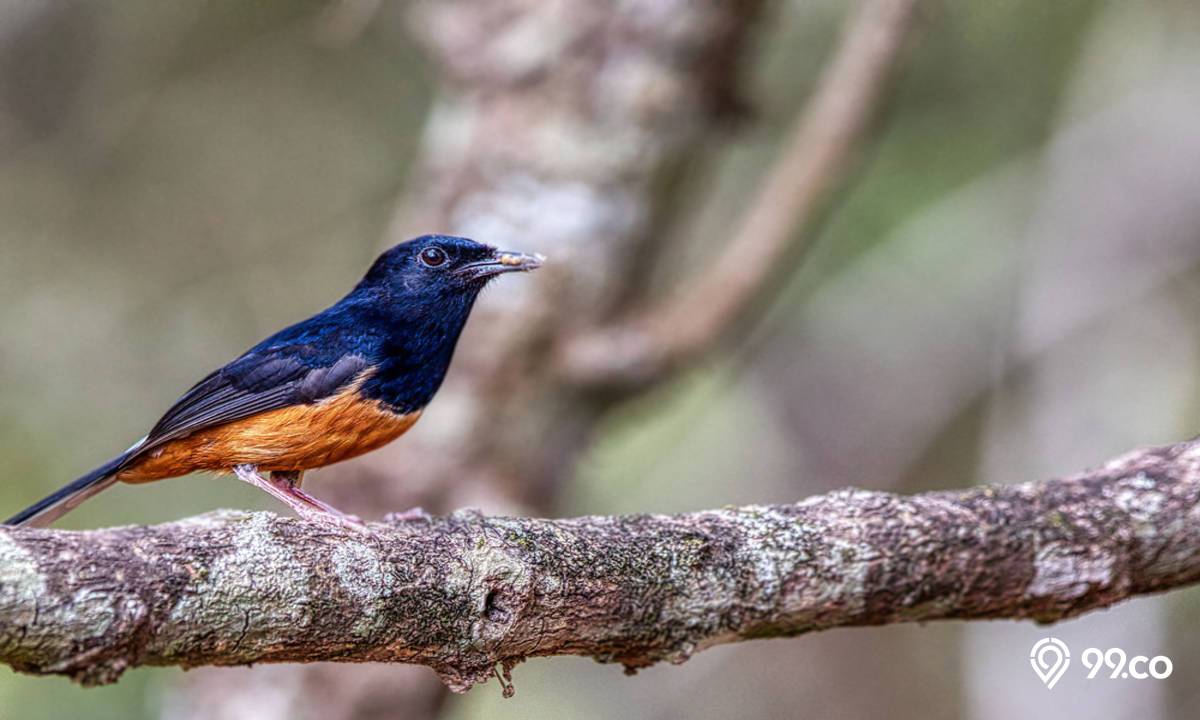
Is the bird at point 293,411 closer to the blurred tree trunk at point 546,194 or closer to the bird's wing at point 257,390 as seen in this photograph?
the bird's wing at point 257,390

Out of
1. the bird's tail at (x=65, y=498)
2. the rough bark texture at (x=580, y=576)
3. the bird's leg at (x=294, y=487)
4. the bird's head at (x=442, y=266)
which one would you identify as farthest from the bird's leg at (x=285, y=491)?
the bird's head at (x=442, y=266)

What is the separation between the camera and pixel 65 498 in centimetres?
398

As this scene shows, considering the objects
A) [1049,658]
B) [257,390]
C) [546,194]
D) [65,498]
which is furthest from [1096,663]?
[65,498]

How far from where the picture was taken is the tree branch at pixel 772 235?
626 cm

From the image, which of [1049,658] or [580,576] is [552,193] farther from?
[580,576]

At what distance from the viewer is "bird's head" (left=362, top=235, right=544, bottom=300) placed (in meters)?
4.74

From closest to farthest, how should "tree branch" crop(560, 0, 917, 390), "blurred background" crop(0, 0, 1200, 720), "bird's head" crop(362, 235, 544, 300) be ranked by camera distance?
"bird's head" crop(362, 235, 544, 300) < "tree branch" crop(560, 0, 917, 390) < "blurred background" crop(0, 0, 1200, 720)

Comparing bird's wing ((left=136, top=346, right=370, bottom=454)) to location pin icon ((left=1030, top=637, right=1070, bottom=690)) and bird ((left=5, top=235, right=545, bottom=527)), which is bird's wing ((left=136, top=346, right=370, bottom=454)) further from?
location pin icon ((left=1030, top=637, right=1070, bottom=690))

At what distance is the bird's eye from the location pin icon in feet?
9.28

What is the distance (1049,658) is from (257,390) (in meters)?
3.60

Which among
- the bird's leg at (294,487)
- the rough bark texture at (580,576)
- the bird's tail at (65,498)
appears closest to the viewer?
the rough bark texture at (580,576)

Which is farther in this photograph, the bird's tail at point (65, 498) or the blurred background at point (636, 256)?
the blurred background at point (636, 256)

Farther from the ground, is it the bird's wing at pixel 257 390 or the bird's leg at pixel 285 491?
the bird's wing at pixel 257 390

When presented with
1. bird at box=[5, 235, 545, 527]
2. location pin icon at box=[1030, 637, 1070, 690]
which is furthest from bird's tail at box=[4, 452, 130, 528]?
location pin icon at box=[1030, 637, 1070, 690]
